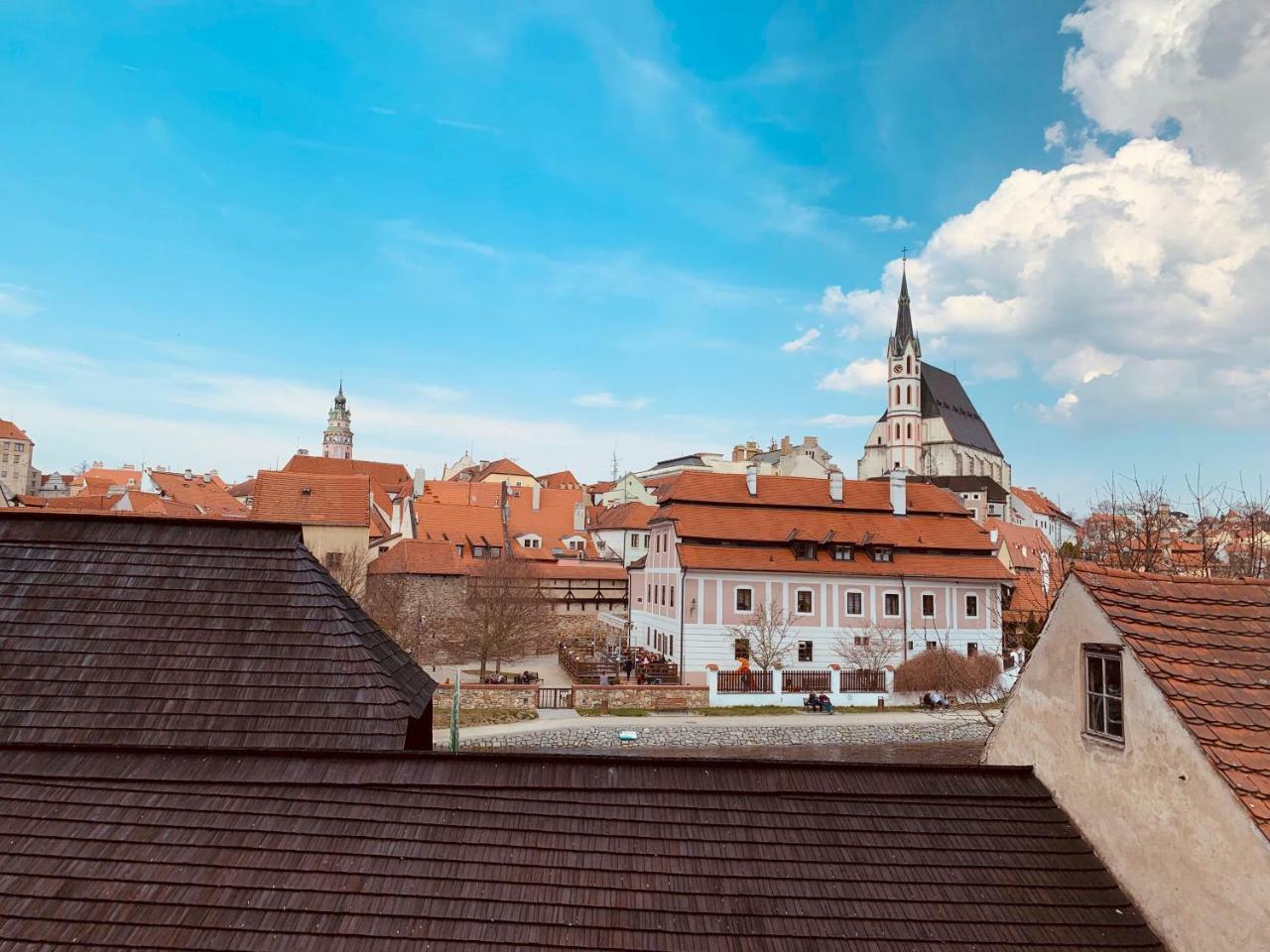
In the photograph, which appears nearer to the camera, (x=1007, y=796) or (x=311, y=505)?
(x=1007, y=796)

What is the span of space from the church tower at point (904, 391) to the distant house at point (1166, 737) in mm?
91459

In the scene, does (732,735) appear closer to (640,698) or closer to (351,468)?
(640,698)

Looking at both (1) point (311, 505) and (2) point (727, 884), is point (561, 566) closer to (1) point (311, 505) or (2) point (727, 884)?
(1) point (311, 505)

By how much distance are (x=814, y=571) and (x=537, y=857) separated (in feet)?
92.1

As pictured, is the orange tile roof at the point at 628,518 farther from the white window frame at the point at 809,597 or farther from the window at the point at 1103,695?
the window at the point at 1103,695

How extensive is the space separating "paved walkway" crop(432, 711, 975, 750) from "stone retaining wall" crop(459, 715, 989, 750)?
0.16 meters

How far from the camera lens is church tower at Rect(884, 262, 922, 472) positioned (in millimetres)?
94062

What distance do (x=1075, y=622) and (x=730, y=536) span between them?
87.6ft

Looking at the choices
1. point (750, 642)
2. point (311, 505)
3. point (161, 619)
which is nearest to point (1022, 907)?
point (161, 619)

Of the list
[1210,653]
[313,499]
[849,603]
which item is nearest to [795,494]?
[849,603]

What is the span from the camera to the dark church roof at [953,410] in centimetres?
9706

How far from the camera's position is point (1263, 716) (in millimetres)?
5273

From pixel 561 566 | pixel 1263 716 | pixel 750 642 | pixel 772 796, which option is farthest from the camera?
pixel 561 566

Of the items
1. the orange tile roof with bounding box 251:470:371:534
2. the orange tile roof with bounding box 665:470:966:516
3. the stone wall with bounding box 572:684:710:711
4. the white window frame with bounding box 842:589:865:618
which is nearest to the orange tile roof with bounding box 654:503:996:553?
the orange tile roof with bounding box 665:470:966:516
